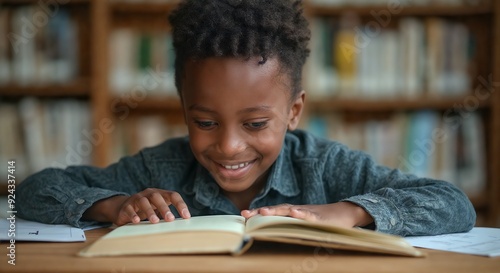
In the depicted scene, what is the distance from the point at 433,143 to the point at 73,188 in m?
1.89

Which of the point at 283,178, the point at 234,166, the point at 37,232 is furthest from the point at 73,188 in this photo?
the point at 283,178

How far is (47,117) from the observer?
2787 millimetres

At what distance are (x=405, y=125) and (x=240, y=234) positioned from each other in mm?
2051

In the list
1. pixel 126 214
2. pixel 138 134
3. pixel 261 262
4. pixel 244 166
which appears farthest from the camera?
pixel 138 134

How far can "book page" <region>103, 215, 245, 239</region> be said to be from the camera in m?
0.85

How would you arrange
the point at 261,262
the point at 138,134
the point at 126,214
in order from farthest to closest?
the point at 138,134
the point at 126,214
the point at 261,262

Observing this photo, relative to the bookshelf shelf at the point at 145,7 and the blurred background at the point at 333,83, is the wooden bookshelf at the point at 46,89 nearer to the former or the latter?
the blurred background at the point at 333,83

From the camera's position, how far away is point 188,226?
87 cm

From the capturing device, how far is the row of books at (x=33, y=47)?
272cm

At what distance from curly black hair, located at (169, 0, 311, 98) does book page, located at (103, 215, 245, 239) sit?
38 cm

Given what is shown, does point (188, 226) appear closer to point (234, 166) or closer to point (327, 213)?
point (327, 213)

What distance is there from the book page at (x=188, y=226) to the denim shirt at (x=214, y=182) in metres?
0.26

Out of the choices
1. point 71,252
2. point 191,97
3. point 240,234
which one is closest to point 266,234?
point 240,234

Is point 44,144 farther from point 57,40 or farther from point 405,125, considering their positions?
point 405,125
